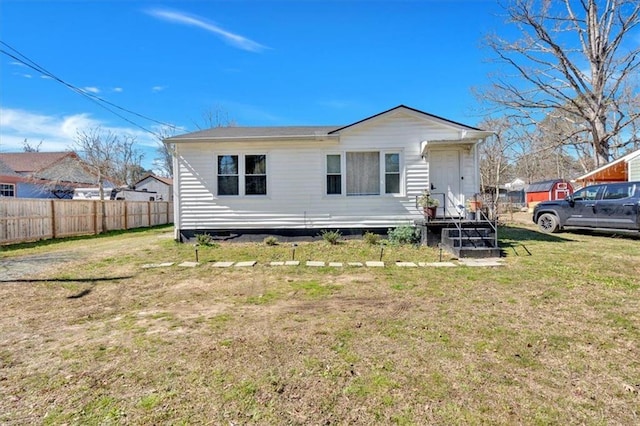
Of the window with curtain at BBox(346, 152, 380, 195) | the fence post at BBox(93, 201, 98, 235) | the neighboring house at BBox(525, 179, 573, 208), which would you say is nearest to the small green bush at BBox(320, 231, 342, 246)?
the window with curtain at BBox(346, 152, 380, 195)

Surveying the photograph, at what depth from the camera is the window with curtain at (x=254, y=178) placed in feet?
33.5

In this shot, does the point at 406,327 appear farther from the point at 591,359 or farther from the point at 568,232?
the point at 568,232

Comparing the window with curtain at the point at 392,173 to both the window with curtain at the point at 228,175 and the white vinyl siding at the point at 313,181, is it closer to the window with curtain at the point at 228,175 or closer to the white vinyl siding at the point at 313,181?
the white vinyl siding at the point at 313,181

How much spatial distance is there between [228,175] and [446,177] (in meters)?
6.65

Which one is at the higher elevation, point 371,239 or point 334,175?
point 334,175

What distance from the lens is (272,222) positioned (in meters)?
10.2

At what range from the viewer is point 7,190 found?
2162 centimetres

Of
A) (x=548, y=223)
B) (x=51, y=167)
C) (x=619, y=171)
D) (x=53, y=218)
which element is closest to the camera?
(x=548, y=223)

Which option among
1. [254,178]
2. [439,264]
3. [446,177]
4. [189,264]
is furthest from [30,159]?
[439,264]

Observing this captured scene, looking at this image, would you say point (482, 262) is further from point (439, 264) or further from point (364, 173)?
point (364, 173)

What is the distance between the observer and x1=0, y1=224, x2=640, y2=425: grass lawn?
2.23 metres

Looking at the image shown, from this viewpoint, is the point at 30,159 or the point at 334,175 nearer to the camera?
the point at 334,175

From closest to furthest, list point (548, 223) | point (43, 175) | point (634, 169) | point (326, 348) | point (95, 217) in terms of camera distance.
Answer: point (326, 348) < point (548, 223) < point (634, 169) < point (95, 217) < point (43, 175)

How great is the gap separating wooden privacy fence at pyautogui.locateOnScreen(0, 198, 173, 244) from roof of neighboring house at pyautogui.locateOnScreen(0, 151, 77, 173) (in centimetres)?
1347
